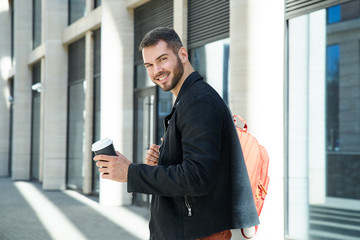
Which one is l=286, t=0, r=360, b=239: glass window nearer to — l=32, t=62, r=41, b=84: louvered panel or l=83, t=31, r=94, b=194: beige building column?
l=83, t=31, r=94, b=194: beige building column

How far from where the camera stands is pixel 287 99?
7086 mm

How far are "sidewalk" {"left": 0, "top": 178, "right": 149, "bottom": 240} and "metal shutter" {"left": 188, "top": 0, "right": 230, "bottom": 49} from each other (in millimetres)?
3532

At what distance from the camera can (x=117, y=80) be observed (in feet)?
39.1

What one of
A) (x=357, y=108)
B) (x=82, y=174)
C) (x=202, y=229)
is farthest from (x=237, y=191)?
(x=357, y=108)

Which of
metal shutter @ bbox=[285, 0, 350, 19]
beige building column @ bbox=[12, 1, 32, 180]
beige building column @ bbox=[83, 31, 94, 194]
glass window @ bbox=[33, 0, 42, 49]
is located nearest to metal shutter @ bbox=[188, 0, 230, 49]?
metal shutter @ bbox=[285, 0, 350, 19]

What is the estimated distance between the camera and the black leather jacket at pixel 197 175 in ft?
5.70

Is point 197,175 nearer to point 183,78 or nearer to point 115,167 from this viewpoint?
point 115,167

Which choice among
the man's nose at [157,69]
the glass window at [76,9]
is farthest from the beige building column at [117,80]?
the man's nose at [157,69]

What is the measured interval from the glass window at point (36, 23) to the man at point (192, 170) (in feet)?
62.1

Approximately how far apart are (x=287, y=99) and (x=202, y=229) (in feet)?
18.1

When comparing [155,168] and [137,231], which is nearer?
[155,168]

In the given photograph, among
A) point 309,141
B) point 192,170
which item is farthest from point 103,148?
point 309,141

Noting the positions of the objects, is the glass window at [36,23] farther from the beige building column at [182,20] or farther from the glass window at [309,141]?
the glass window at [309,141]

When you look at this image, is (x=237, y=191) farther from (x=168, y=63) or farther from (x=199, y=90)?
(x=168, y=63)
